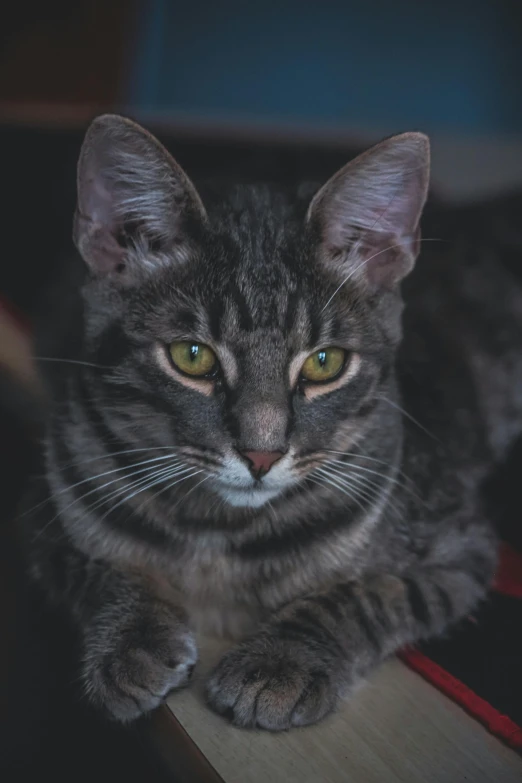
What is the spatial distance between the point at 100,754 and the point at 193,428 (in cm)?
41

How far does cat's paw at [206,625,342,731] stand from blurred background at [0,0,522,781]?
754 millimetres

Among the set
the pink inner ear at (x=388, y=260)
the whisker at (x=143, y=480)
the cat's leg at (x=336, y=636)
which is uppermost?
the pink inner ear at (x=388, y=260)

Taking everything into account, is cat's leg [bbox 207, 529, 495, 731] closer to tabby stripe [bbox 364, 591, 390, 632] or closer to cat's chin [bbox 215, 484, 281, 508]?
tabby stripe [bbox 364, 591, 390, 632]

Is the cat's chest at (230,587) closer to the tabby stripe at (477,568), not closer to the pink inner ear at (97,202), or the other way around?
the tabby stripe at (477,568)

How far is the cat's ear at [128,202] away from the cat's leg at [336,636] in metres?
0.51

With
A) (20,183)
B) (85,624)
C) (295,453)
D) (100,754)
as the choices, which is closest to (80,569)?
(85,624)

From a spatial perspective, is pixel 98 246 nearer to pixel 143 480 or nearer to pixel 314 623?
pixel 143 480

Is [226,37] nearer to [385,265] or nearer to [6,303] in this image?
[6,303]

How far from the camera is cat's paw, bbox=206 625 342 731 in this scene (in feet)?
3.31

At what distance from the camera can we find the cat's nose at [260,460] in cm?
98

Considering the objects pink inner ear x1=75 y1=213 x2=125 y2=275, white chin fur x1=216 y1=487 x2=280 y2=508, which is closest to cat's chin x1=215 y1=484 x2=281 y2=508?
white chin fur x1=216 y1=487 x2=280 y2=508

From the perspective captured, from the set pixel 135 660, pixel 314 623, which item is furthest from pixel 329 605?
pixel 135 660

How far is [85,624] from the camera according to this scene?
1.15 m

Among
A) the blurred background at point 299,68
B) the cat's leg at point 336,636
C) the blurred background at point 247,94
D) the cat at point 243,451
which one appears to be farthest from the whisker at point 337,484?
the blurred background at point 299,68
